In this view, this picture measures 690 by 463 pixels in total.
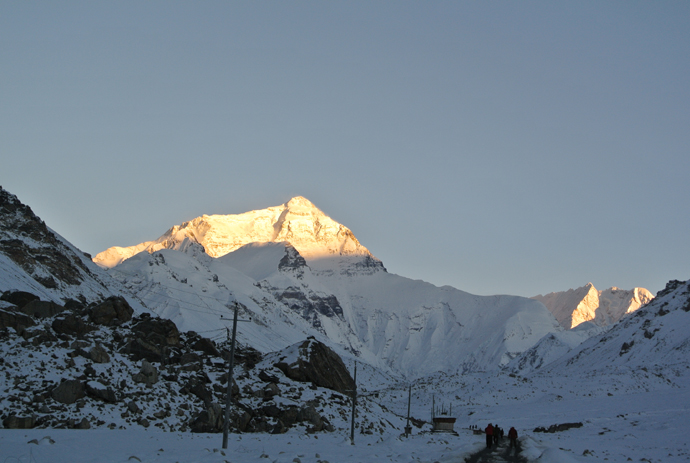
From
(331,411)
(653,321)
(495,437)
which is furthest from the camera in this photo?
(653,321)

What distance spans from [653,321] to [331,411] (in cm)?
12210

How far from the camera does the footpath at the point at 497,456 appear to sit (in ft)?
91.9

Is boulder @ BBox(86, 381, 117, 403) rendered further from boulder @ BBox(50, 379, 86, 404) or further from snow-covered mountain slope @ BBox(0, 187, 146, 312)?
snow-covered mountain slope @ BBox(0, 187, 146, 312)

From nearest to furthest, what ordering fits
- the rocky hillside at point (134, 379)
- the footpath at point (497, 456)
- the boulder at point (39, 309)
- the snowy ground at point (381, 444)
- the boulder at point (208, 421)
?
the snowy ground at point (381, 444) < the footpath at point (497, 456) < the rocky hillside at point (134, 379) < the boulder at point (208, 421) < the boulder at point (39, 309)

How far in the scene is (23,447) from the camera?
22281mm

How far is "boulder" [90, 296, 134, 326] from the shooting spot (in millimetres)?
44594

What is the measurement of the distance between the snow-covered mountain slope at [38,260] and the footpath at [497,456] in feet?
147

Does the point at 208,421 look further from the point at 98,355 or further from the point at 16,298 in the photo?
the point at 16,298

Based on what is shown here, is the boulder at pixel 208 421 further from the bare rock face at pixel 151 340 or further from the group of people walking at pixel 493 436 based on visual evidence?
the group of people walking at pixel 493 436

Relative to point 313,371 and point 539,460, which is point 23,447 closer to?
point 539,460

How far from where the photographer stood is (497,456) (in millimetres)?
30406

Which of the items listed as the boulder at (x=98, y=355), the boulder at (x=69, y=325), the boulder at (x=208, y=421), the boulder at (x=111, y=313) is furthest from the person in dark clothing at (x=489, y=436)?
the boulder at (x=111, y=313)

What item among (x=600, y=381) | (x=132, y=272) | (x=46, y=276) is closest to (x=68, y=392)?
(x=46, y=276)

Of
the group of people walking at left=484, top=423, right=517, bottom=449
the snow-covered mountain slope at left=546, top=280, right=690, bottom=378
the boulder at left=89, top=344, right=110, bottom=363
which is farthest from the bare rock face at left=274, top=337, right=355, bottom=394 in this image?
the snow-covered mountain slope at left=546, top=280, right=690, bottom=378
